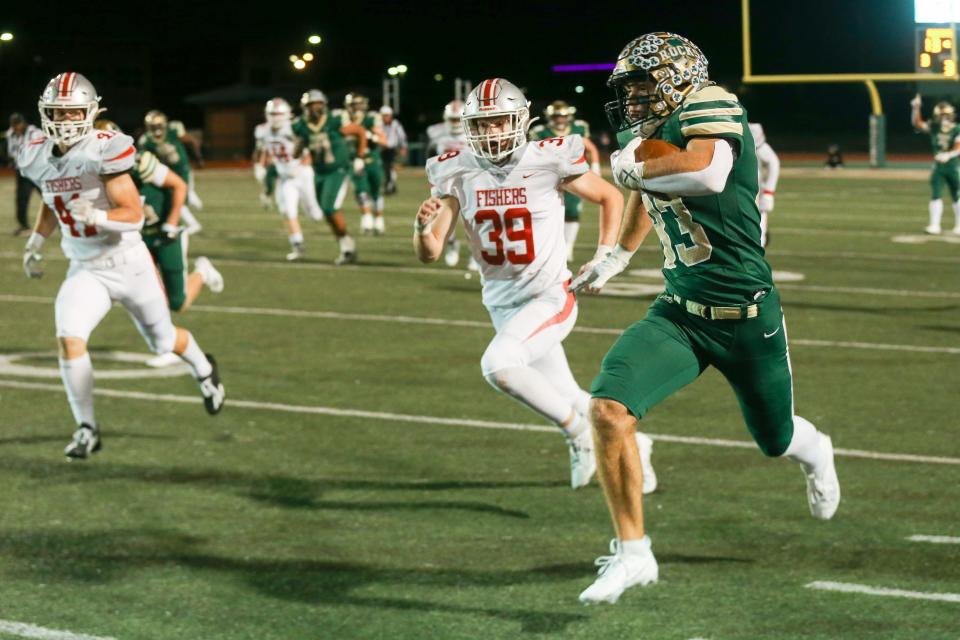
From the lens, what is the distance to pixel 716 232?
15.8 feet

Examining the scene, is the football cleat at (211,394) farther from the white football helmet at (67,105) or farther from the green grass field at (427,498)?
the white football helmet at (67,105)

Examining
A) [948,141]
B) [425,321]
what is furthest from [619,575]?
[948,141]

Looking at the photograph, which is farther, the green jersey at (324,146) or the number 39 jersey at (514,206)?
the green jersey at (324,146)

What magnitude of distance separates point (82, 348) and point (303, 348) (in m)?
3.51

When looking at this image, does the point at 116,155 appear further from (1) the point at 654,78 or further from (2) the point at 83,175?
(1) the point at 654,78

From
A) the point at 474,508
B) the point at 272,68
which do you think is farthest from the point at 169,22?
the point at 474,508

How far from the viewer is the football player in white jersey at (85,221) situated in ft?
23.3

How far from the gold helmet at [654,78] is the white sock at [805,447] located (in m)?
1.17

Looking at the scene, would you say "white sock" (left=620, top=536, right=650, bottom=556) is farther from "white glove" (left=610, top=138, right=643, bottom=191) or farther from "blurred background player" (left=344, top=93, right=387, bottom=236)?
"blurred background player" (left=344, top=93, right=387, bottom=236)

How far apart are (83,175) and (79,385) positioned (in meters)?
0.97

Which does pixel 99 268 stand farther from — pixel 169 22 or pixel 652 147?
pixel 169 22

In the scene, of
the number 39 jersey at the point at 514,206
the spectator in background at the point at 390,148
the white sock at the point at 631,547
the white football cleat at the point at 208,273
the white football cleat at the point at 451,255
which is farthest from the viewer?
the spectator in background at the point at 390,148

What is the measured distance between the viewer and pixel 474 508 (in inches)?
245

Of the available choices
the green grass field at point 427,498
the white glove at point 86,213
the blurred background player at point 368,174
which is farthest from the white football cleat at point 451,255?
the white glove at point 86,213
